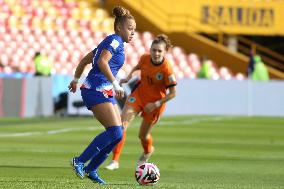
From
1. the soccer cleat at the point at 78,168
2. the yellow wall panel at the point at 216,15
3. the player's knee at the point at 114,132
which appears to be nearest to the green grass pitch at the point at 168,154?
the soccer cleat at the point at 78,168

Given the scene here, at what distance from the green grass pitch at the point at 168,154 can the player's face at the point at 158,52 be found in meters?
1.58

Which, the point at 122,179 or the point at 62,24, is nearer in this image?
the point at 122,179

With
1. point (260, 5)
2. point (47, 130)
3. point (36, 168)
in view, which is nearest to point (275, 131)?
point (47, 130)

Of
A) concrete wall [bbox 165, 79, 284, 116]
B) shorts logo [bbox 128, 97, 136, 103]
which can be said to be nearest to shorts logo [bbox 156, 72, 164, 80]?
shorts logo [bbox 128, 97, 136, 103]

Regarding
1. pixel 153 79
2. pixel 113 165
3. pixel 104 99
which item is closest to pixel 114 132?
pixel 104 99

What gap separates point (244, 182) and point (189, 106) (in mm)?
23240

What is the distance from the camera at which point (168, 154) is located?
→ 57.1ft

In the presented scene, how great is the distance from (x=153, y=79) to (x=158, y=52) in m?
0.62

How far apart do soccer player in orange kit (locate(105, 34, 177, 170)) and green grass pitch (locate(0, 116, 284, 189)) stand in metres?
0.38

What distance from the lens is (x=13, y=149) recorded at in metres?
17.3

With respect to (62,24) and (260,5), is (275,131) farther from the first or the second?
(260,5)

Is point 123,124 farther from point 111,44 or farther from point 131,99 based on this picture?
point 111,44

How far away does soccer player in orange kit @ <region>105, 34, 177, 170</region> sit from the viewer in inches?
569

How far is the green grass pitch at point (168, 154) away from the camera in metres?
12.1
